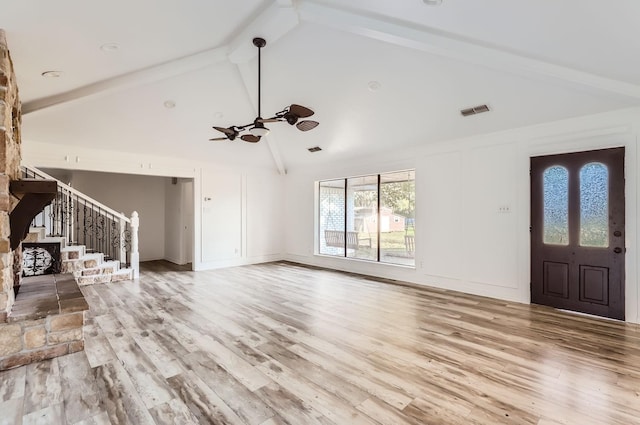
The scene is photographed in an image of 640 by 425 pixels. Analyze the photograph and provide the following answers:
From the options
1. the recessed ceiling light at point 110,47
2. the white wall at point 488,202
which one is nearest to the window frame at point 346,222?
the white wall at point 488,202

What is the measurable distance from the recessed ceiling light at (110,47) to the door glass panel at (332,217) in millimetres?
5373

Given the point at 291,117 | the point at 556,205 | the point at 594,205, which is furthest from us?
the point at 556,205

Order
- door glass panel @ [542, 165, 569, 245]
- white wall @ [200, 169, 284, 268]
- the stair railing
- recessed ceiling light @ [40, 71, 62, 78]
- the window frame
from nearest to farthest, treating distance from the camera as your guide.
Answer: recessed ceiling light @ [40, 71, 62, 78]
door glass panel @ [542, 165, 569, 245]
the stair railing
the window frame
white wall @ [200, 169, 284, 268]

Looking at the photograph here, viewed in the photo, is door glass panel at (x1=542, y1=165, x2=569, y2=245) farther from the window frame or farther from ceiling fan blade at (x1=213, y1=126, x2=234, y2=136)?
ceiling fan blade at (x1=213, y1=126, x2=234, y2=136)

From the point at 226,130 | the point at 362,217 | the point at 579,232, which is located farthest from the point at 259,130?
the point at 579,232

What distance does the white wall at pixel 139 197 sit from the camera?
844 centimetres

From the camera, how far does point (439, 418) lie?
213cm

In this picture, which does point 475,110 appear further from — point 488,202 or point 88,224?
point 88,224

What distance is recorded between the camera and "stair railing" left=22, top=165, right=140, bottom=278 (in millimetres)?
6105

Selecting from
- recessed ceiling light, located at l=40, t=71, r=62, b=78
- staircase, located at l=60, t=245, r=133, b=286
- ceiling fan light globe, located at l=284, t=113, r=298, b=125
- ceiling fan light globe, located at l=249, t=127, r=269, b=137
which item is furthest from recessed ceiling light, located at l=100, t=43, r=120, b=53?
staircase, located at l=60, t=245, r=133, b=286

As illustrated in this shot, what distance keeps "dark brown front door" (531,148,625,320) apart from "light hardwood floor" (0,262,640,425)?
0.35 meters

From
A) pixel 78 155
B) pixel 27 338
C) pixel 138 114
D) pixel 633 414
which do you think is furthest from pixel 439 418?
pixel 78 155

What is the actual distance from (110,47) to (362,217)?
575 centimetres

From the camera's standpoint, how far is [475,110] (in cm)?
477
